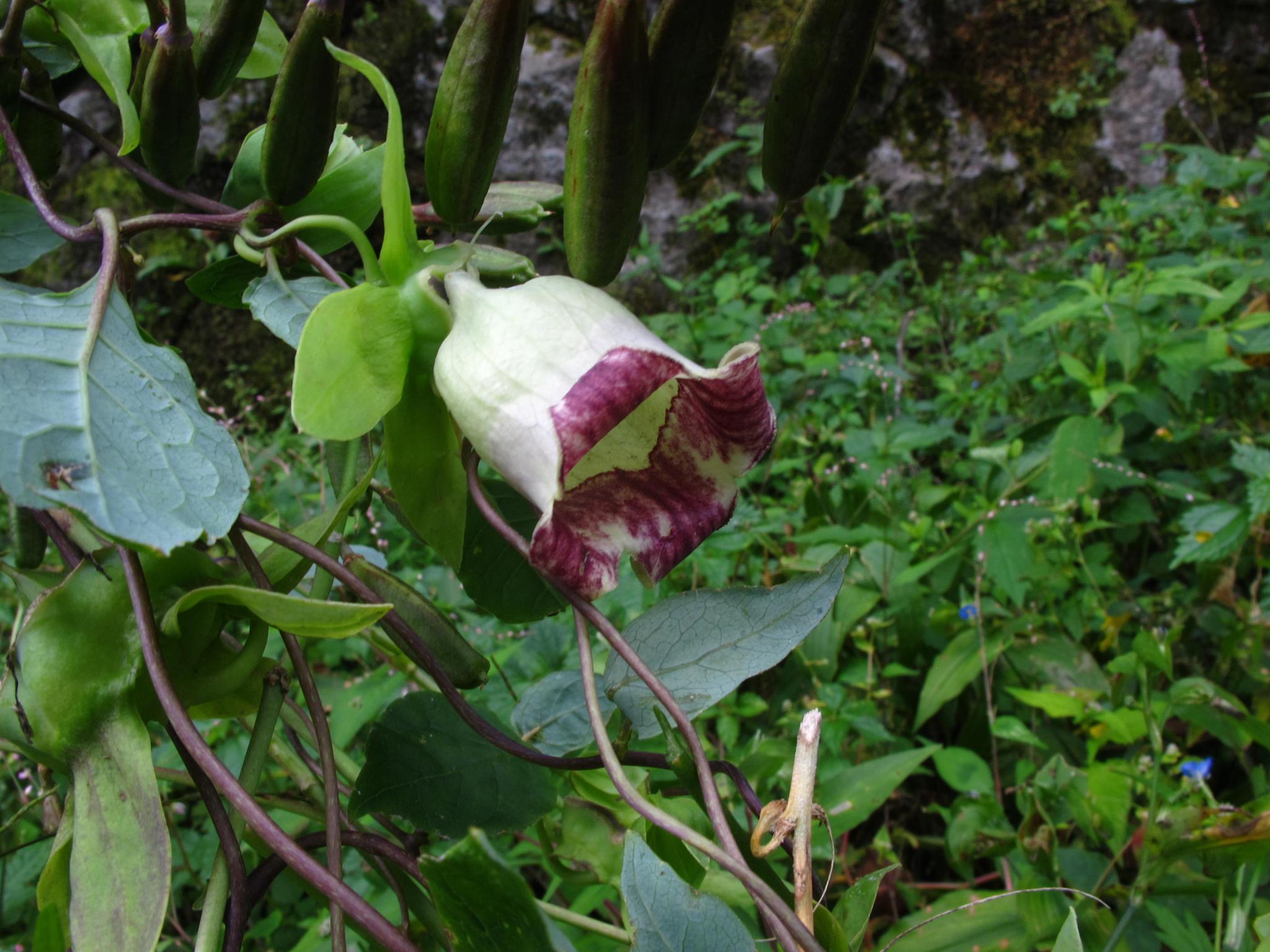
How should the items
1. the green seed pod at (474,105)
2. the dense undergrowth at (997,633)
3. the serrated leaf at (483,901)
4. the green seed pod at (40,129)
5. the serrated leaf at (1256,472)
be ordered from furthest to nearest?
the serrated leaf at (1256,472) → the dense undergrowth at (997,633) → the green seed pod at (40,129) → the green seed pod at (474,105) → the serrated leaf at (483,901)

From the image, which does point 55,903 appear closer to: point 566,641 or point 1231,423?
point 566,641

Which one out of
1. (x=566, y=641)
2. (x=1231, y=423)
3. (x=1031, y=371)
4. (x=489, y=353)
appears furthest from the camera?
(x=1031, y=371)

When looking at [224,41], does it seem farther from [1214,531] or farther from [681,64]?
[1214,531]

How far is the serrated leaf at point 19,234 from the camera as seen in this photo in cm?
42

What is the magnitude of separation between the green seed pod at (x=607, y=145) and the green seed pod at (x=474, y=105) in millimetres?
29

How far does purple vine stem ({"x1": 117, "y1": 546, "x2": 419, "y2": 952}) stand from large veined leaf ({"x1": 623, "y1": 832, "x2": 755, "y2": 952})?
0.21ft

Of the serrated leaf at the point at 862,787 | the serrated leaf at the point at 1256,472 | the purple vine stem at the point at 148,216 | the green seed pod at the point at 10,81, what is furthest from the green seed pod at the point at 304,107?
the serrated leaf at the point at 1256,472

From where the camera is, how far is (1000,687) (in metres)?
1.07

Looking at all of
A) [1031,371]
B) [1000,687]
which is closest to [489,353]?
[1000,687]

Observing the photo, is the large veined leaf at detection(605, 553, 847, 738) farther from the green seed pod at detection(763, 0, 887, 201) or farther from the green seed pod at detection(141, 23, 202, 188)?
the green seed pod at detection(141, 23, 202, 188)

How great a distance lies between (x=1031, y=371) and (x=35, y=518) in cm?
150

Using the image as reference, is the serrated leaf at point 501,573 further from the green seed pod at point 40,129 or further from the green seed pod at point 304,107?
the green seed pod at point 40,129

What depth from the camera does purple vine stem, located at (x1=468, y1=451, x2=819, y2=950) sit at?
0.26 meters

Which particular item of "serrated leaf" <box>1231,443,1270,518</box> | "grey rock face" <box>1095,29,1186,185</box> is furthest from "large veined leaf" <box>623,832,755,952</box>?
"grey rock face" <box>1095,29,1186,185</box>
